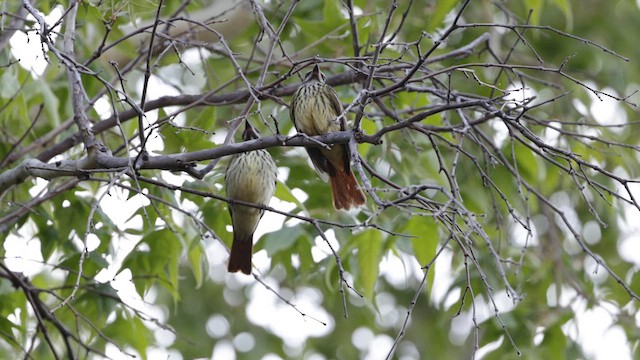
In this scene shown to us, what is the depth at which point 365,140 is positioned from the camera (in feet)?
10.3

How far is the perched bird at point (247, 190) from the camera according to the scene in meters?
4.93

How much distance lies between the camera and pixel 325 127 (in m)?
4.67

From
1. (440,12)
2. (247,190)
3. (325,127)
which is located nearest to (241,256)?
(247,190)

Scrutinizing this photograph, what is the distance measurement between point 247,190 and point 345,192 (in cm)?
58

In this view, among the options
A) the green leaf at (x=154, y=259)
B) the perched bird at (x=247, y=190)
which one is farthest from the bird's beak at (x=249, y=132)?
the green leaf at (x=154, y=259)

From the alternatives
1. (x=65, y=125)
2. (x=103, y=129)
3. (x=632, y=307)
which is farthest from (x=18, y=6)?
(x=632, y=307)

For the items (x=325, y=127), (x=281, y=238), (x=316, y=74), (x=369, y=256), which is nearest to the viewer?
(x=369, y=256)

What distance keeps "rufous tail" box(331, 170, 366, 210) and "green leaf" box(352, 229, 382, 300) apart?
315mm

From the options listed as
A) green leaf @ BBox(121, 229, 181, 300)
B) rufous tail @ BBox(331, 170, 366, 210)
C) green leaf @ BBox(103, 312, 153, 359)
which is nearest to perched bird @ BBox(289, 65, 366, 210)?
rufous tail @ BBox(331, 170, 366, 210)

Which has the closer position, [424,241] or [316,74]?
[424,241]

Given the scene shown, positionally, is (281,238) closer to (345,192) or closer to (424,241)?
(345,192)

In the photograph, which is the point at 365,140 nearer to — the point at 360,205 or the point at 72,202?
the point at 360,205

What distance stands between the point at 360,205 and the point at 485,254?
1504mm

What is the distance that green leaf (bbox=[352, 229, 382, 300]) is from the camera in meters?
4.32
